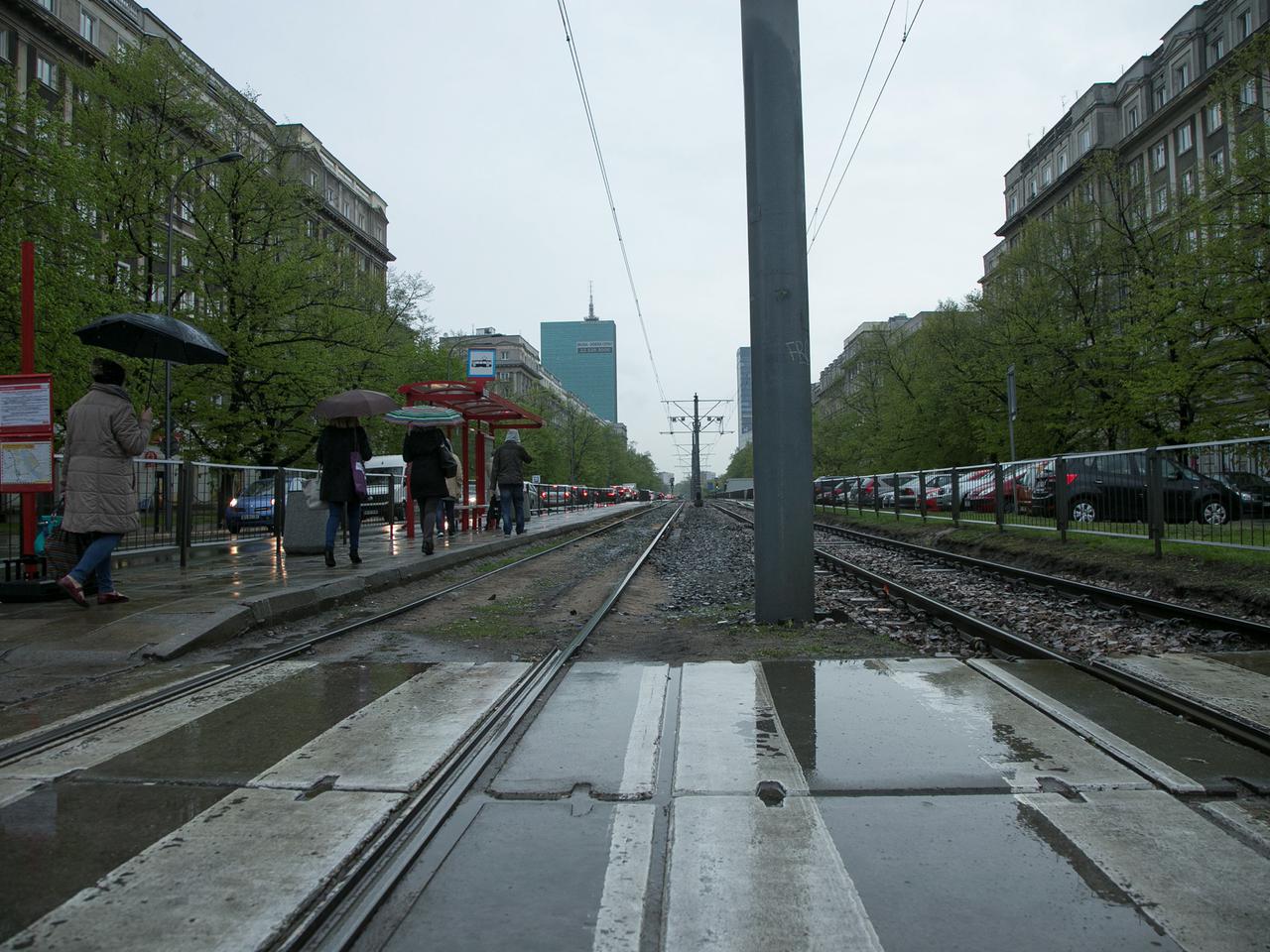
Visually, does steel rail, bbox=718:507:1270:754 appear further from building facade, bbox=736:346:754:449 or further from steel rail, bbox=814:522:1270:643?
building facade, bbox=736:346:754:449

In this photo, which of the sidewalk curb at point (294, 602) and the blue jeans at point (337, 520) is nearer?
the sidewalk curb at point (294, 602)

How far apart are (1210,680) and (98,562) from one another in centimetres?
733

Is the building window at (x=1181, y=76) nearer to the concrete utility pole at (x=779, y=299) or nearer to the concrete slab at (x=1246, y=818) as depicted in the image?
the concrete utility pole at (x=779, y=299)

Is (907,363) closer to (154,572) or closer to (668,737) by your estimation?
(154,572)

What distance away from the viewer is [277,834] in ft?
8.51

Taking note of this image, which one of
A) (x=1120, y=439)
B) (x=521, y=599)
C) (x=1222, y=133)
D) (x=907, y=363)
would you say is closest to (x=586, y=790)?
(x=521, y=599)

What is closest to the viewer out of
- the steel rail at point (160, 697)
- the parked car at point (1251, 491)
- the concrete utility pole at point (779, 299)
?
the steel rail at point (160, 697)

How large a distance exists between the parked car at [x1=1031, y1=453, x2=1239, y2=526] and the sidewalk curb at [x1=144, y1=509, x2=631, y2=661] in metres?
8.93

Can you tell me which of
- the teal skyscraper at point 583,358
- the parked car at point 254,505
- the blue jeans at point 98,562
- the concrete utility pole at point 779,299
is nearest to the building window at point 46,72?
the parked car at point 254,505

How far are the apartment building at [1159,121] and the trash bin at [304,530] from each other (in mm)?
29614

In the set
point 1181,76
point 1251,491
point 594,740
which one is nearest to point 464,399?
point 1251,491

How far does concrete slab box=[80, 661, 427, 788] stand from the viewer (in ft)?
10.5

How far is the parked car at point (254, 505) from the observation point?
38.1 ft

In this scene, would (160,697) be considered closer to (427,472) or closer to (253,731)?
(253,731)
